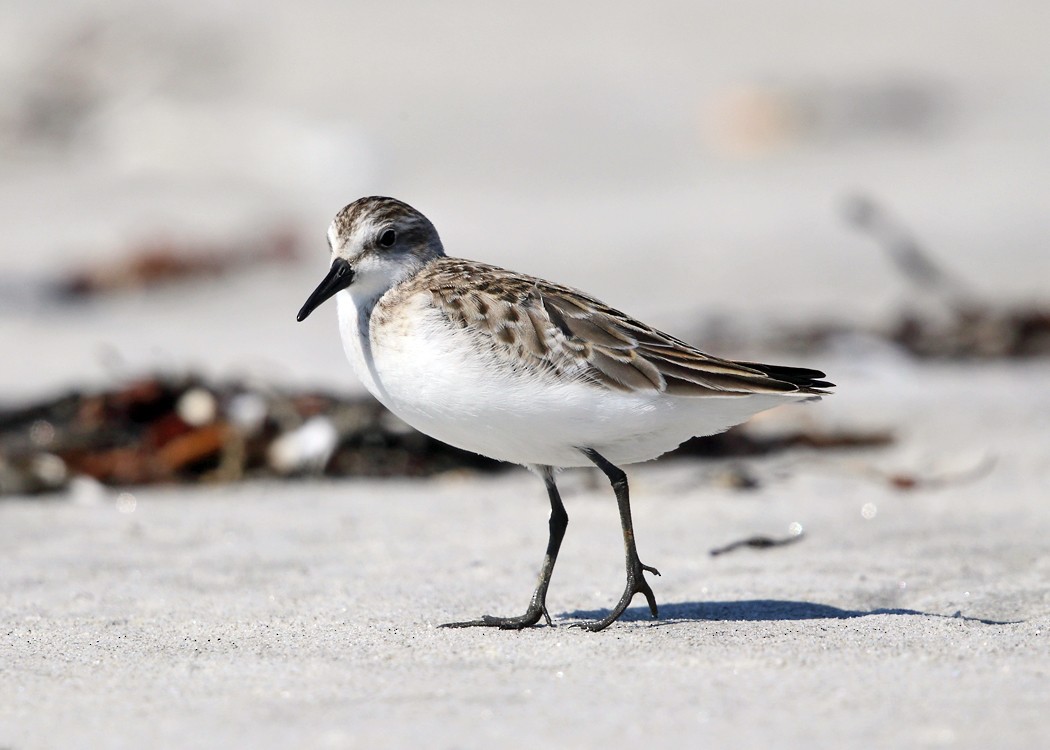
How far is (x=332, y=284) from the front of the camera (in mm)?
4438

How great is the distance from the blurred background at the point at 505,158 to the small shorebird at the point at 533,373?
325 cm

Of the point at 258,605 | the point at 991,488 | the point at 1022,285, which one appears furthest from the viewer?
the point at 1022,285

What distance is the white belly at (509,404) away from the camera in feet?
13.4

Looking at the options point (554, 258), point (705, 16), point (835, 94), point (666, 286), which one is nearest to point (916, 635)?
point (666, 286)

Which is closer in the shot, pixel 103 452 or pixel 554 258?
pixel 103 452

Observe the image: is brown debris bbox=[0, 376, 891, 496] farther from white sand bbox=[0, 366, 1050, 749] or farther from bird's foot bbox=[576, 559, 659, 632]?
bird's foot bbox=[576, 559, 659, 632]

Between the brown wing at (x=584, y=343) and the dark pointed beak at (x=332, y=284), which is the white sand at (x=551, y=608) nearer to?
the brown wing at (x=584, y=343)

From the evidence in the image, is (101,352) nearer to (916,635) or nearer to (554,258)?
(554,258)

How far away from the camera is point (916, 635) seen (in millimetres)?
3850

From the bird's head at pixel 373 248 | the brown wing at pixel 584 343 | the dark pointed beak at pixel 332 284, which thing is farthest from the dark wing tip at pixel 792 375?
the dark pointed beak at pixel 332 284

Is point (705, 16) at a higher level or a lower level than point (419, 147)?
higher

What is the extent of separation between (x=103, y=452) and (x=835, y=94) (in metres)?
11.7

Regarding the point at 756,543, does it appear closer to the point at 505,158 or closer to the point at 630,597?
the point at 630,597

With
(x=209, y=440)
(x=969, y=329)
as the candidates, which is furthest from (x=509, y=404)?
(x=969, y=329)
